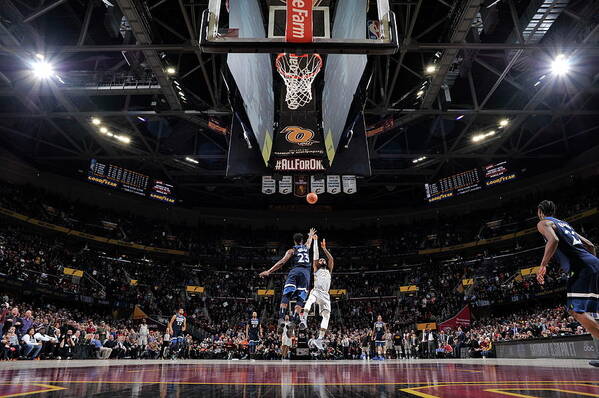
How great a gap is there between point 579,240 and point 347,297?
29625 mm

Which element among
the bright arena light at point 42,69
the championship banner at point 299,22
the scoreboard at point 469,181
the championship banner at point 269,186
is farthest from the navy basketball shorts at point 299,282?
the scoreboard at point 469,181

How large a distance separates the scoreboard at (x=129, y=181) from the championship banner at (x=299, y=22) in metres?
24.0

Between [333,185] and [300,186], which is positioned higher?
[333,185]

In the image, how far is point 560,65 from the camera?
51.6 feet

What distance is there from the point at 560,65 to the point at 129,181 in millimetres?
26144

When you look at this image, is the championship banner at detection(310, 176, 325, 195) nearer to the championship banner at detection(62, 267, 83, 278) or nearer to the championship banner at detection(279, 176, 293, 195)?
the championship banner at detection(279, 176, 293, 195)

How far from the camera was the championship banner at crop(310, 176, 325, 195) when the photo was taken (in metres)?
20.1

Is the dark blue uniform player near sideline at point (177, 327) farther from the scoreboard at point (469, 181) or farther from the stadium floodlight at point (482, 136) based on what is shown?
the scoreboard at point (469, 181)

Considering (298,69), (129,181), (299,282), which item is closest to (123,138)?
(129,181)

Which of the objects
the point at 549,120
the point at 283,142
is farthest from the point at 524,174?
the point at 283,142

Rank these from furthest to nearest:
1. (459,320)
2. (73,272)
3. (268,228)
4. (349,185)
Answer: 1. (268,228)
2. (459,320)
3. (73,272)
4. (349,185)

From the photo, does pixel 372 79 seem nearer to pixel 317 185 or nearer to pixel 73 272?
pixel 317 185

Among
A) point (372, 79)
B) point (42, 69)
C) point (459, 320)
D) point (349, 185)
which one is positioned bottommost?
point (459, 320)

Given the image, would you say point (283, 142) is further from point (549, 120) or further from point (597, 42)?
point (549, 120)
